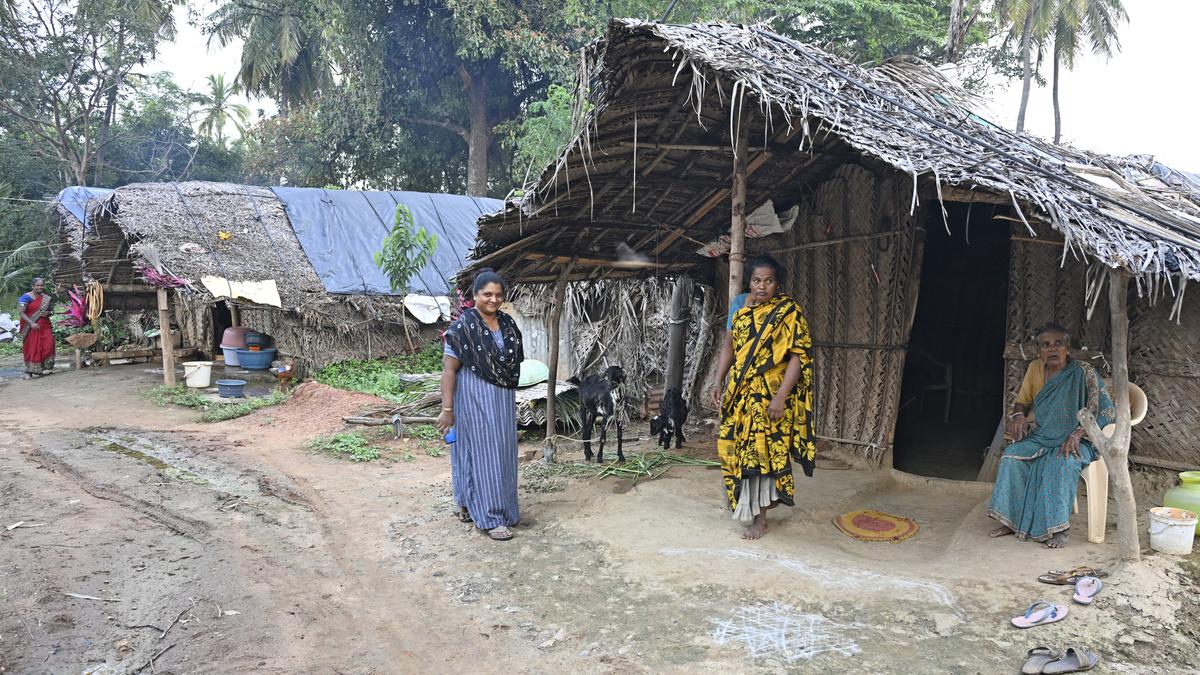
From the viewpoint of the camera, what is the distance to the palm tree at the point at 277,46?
20406 mm

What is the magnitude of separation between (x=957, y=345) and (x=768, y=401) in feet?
19.0

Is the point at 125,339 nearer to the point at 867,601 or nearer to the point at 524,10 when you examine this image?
the point at 524,10

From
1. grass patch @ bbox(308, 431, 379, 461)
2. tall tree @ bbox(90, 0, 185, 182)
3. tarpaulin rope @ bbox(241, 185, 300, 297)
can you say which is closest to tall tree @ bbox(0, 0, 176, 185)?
tall tree @ bbox(90, 0, 185, 182)

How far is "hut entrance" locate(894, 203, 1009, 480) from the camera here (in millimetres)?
7402

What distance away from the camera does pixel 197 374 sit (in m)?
11.1

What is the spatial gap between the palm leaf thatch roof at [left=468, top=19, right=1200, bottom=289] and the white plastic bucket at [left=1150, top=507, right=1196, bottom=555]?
4.08 ft

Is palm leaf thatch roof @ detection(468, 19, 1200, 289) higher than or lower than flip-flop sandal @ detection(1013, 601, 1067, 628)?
higher

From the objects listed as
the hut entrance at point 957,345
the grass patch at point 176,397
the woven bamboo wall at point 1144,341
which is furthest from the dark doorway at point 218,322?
the woven bamboo wall at point 1144,341

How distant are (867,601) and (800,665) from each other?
676 millimetres

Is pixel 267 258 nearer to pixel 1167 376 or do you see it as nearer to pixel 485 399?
pixel 485 399

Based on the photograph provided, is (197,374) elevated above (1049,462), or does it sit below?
below

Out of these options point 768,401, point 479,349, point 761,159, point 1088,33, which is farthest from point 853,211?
point 1088,33

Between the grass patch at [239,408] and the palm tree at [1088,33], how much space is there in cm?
1952

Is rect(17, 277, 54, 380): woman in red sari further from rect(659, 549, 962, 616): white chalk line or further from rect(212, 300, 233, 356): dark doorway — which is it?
rect(659, 549, 962, 616): white chalk line
